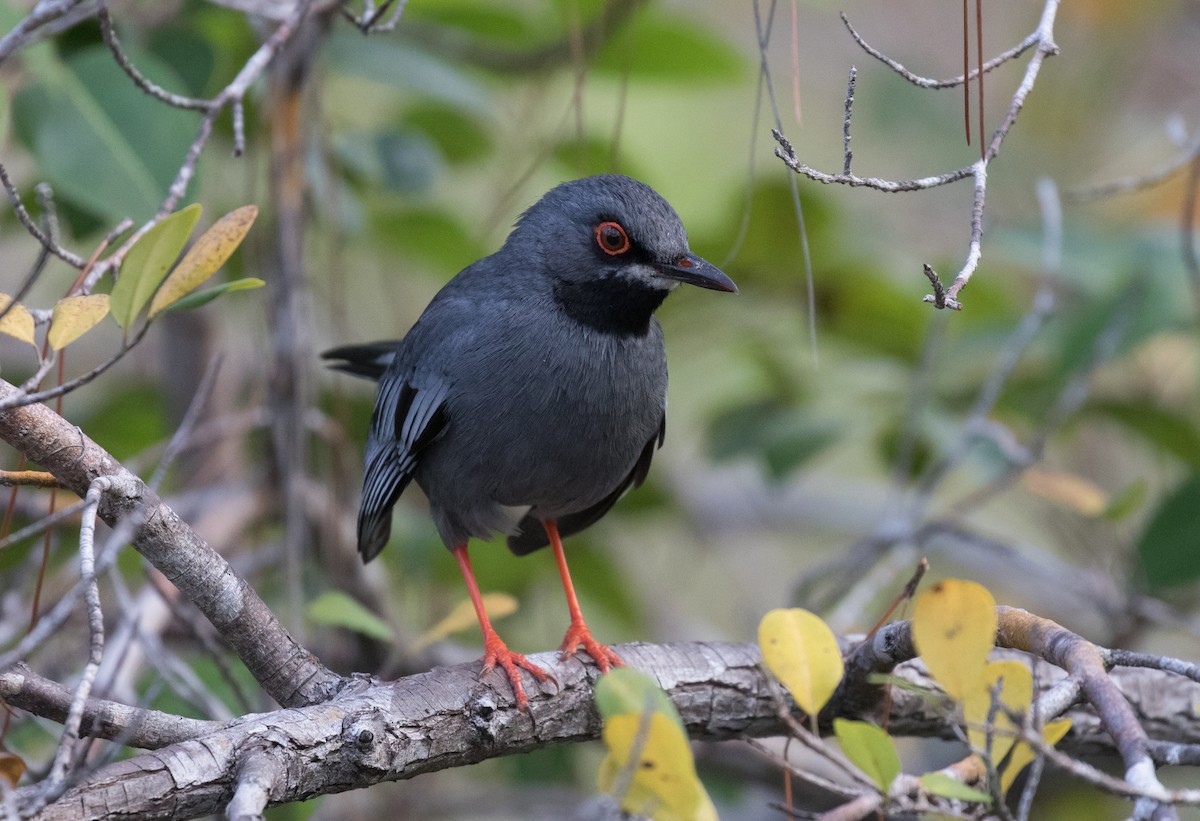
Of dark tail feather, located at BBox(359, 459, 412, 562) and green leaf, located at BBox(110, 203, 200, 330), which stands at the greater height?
green leaf, located at BBox(110, 203, 200, 330)

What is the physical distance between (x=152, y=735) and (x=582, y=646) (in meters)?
1.54

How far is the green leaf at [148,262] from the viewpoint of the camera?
7.63ft

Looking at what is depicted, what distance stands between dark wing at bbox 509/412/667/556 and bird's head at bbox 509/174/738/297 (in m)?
0.58

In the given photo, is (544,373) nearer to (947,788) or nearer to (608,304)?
A: (608,304)

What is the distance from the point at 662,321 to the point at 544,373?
6.94ft

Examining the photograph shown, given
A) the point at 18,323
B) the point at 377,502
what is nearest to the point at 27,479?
the point at 18,323

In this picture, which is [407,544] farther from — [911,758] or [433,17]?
[911,758]

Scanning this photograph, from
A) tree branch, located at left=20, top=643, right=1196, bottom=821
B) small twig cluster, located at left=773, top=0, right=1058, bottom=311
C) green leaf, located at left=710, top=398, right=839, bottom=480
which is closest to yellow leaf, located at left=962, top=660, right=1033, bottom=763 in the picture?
tree branch, located at left=20, top=643, right=1196, bottom=821

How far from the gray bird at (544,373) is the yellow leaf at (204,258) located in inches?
59.8

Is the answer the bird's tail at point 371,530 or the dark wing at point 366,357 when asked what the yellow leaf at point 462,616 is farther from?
the dark wing at point 366,357

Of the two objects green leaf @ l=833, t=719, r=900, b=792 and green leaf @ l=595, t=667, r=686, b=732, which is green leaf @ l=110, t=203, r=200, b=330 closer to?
green leaf @ l=595, t=667, r=686, b=732

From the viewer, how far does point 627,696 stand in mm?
2127

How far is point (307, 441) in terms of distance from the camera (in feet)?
18.8

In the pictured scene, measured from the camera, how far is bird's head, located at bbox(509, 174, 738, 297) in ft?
13.0
